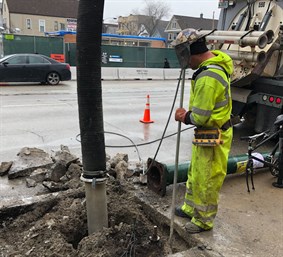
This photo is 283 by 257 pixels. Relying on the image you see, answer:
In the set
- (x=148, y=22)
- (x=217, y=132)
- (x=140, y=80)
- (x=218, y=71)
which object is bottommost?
(x=140, y=80)

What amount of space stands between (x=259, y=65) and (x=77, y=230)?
15.5ft

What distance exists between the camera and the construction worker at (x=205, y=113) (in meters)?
3.01

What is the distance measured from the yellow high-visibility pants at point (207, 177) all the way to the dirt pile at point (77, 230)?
365 mm

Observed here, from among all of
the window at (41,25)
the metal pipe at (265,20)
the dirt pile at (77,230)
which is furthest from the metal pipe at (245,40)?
the window at (41,25)

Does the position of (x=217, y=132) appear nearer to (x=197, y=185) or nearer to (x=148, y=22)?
(x=197, y=185)

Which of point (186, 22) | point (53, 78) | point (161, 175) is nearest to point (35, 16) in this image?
point (186, 22)

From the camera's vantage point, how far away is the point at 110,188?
4.17 meters

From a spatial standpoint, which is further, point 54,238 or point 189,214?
point 189,214

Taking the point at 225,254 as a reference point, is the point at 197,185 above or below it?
above

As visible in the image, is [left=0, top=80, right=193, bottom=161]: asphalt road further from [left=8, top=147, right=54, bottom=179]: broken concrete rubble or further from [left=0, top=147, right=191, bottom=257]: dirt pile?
[left=0, top=147, right=191, bottom=257]: dirt pile

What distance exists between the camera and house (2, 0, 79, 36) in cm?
5638

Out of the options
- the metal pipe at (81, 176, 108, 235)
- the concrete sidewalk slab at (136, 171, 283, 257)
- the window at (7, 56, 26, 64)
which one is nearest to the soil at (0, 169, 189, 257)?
the metal pipe at (81, 176, 108, 235)

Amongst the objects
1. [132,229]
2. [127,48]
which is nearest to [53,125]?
[132,229]

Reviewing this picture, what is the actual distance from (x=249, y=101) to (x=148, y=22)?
238 feet
